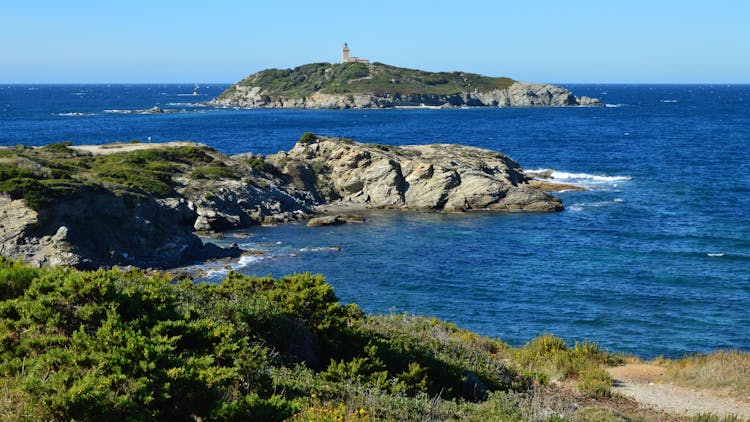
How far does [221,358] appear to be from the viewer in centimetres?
1017

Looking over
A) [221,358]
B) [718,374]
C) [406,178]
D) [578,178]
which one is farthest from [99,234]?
[578,178]

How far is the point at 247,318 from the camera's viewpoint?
12609mm

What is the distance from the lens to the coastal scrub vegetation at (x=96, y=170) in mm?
37094

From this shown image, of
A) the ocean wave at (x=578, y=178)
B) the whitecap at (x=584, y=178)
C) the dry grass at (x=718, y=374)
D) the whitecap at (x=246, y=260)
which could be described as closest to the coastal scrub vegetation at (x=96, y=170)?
the whitecap at (x=246, y=260)

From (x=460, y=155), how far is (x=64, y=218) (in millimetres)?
44396

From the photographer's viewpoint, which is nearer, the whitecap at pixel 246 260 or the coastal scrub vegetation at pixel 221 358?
the coastal scrub vegetation at pixel 221 358

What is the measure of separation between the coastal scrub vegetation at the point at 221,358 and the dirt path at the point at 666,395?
4.99 ft

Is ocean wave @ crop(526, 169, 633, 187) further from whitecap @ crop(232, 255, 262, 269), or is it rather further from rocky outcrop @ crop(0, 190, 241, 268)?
rocky outcrop @ crop(0, 190, 241, 268)

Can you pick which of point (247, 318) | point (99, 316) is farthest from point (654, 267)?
point (99, 316)

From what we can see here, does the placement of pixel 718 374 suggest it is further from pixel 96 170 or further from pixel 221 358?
pixel 96 170

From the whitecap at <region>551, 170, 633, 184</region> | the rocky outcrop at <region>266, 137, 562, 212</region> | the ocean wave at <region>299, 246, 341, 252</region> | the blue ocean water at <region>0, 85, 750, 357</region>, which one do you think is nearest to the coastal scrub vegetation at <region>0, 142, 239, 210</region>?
the rocky outcrop at <region>266, 137, 562, 212</region>

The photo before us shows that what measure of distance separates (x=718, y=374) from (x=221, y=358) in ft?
43.2

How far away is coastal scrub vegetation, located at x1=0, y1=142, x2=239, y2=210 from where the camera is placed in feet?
122

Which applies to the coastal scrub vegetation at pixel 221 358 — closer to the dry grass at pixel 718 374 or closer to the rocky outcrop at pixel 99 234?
the dry grass at pixel 718 374
